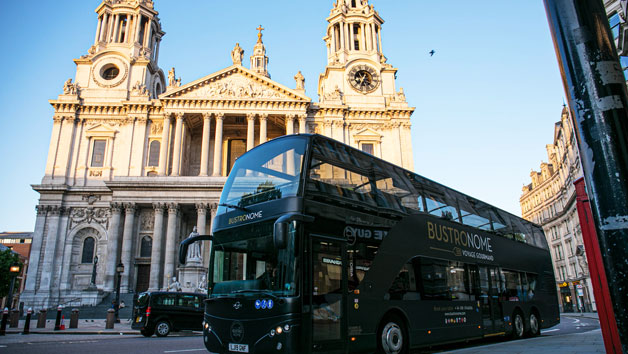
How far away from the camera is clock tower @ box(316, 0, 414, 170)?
37.9 metres

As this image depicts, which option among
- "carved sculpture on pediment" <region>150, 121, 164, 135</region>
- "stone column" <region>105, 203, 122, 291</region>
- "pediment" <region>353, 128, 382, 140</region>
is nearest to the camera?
"stone column" <region>105, 203, 122, 291</region>

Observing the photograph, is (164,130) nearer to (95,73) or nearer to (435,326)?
(95,73)

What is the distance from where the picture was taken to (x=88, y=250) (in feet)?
110

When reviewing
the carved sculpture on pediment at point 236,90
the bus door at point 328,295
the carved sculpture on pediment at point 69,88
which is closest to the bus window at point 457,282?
the bus door at point 328,295

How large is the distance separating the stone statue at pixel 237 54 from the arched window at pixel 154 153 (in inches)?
403

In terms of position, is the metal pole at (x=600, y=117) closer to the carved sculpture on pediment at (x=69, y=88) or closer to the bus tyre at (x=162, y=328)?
the bus tyre at (x=162, y=328)

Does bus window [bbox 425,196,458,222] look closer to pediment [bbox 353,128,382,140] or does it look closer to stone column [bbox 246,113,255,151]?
stone column [bbox 246,113,255,151]

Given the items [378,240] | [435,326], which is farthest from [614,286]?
[435,326]

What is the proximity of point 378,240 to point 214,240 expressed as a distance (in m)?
3.12

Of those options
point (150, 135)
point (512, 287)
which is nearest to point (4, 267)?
point (150, 135)

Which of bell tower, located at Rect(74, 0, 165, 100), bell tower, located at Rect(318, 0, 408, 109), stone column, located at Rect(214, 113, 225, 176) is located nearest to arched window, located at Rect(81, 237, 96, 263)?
stone column, located at Rect(214, 113, 225, 176)

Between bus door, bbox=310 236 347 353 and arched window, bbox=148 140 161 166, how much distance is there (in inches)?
1256

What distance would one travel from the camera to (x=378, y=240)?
25.4 ft

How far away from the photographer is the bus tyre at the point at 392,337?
24.6 feet
